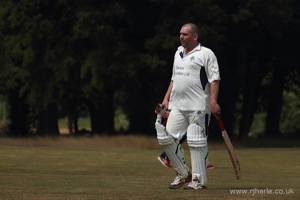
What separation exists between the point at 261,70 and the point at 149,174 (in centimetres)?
3141

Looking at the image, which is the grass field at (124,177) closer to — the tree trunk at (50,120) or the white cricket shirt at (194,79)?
the white cricket shirt at (194,79)

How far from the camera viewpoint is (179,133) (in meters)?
12.4

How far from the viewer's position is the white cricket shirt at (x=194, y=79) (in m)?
12.1

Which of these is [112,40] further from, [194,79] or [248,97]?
[194,79]

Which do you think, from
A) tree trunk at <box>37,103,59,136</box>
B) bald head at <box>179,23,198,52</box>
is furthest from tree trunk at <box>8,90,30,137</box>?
bald head at <box>179,23,198,52</box>

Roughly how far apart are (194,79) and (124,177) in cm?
432

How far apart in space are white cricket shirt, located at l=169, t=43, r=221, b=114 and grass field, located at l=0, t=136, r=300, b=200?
4.13ft

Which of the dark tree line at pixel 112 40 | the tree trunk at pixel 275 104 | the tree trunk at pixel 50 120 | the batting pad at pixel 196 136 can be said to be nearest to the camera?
the batting pad at pixel 196 136

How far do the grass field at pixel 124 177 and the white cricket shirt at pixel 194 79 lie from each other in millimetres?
1258

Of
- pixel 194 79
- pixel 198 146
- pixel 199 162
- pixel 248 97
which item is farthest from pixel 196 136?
pixel 248 97

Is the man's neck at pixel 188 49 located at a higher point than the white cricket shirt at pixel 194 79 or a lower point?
higher

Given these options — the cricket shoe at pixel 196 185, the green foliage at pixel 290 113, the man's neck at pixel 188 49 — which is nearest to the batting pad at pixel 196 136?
the cricket shoe at pixel 196 185

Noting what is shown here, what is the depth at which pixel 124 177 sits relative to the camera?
16000mm

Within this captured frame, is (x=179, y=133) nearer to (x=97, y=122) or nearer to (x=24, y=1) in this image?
(x=24, y=1)
